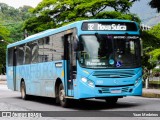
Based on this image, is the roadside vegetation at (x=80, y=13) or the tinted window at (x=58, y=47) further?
the roadside vegetation at (x=80, y=13)

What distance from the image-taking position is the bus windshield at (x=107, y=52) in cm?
1491

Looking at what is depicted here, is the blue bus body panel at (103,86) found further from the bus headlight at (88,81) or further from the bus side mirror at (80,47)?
the bus side mirror at (80,47)

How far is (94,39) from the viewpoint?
595 inches

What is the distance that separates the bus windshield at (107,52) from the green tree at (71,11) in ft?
59.5

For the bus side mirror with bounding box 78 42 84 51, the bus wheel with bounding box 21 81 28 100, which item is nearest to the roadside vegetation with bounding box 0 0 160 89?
the bus wheel with bounding box 21 81 28 100

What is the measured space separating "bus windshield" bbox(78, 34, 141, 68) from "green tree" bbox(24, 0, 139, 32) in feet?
59.5

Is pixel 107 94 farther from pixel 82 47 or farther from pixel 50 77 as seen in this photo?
pixel 50 77

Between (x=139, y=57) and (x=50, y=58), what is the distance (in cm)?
417

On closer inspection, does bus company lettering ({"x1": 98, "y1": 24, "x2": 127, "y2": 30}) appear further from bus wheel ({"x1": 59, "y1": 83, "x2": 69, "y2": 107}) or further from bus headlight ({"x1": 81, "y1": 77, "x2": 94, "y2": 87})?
bus wheel ({"x1": 59, "y1": 83, "x2": 69, "y2": 107})

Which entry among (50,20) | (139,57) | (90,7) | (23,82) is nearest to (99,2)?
(90,7)

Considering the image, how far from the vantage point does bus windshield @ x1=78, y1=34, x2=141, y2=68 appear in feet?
48.9

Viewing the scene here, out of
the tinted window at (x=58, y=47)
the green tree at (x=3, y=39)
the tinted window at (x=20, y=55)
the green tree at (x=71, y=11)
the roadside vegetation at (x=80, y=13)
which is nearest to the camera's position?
the tinted window at (x=58, y=47)

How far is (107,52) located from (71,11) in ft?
84.1

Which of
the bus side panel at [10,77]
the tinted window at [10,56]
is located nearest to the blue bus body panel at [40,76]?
the bus side panel at [10,77]
